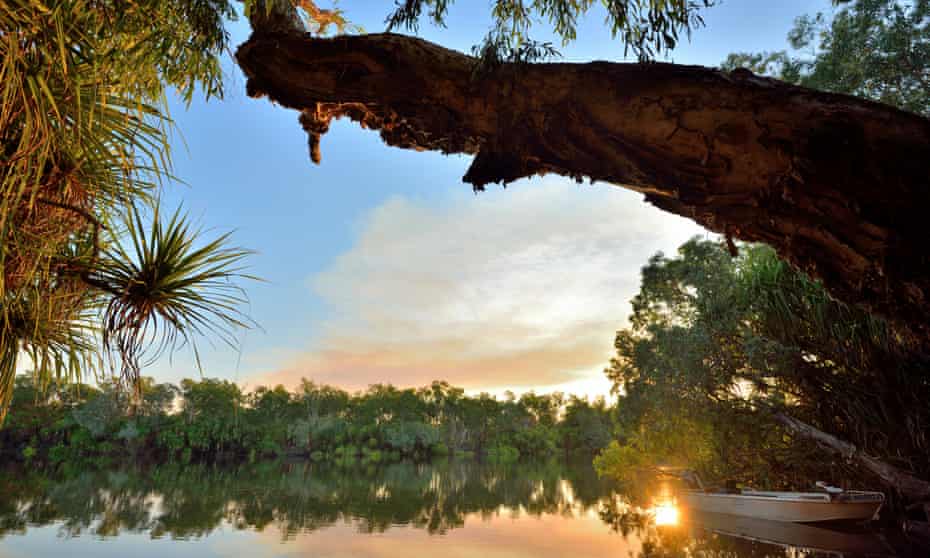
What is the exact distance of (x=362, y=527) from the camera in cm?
979

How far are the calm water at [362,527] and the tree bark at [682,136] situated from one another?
6.96 meters

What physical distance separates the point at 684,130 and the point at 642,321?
12.2 m

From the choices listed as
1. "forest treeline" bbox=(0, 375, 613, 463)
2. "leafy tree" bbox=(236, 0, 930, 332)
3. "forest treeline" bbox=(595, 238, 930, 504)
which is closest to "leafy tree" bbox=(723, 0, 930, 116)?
"forest treeline" bbox=(595, 238, 930, 504)

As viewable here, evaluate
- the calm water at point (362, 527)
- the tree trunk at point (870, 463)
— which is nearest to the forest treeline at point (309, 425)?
the calm water at point (362, 527)

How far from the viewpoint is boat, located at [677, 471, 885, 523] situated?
8.83 meters

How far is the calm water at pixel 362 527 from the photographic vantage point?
25.4 ft

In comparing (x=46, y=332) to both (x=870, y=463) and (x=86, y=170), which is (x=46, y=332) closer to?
(x=86, y=170)

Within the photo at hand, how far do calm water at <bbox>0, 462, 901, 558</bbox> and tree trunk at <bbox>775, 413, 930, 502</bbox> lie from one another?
0.96 metres

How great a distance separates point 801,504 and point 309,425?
46.2 m

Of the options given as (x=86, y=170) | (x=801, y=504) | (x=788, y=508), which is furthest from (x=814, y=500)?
(x=86, y=170)

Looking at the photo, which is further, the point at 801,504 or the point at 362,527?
the point at 362,527

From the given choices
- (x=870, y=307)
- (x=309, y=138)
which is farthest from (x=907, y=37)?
(x=309, y=138)

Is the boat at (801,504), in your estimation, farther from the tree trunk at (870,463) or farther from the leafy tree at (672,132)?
the leafy tree at (672,132)

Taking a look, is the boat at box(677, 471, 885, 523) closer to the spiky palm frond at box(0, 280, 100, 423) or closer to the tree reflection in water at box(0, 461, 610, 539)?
the tree reflection in water at box(0, 461, 610, 539)
